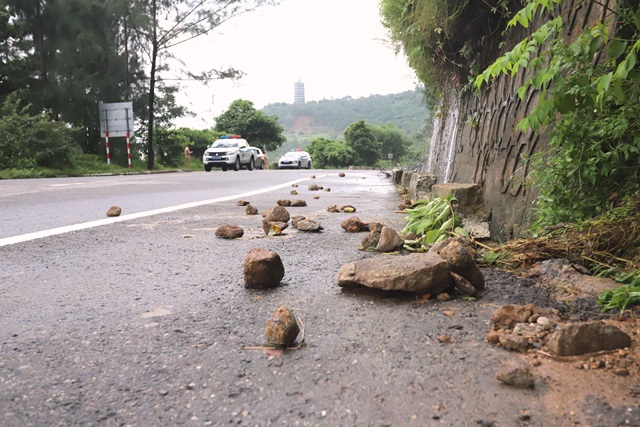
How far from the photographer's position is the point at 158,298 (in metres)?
1.85

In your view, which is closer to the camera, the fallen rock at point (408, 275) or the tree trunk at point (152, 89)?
the fallen rock at point (408, 275)

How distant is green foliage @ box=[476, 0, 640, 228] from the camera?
70.2 inches

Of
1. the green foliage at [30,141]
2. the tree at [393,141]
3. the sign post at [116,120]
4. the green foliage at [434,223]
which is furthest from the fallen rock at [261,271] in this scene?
the tree at [393,141]

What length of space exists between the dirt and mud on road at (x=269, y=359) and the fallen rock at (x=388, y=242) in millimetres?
528

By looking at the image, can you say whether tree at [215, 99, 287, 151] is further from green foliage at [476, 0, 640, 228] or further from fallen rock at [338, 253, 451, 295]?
fallen rock at [338, 253, 451, 295]

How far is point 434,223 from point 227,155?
18.7 m

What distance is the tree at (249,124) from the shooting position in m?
43.3

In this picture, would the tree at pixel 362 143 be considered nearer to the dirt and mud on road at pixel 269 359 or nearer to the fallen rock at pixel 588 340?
the dirt and mud on road at pixel 269 359

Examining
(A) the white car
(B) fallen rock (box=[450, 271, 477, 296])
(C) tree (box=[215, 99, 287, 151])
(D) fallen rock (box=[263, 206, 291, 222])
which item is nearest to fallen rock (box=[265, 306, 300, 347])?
(B) fallen rock (box=[450, 271, 477, 296])

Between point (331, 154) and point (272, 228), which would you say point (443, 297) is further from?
point (331, 154)

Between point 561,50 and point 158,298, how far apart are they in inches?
72.8

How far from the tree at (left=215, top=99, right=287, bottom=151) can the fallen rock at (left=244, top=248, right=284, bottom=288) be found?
42.2 metres

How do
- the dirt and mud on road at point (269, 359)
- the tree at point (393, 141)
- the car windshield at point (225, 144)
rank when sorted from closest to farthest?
1. the dirt and mud on road at point (269, 359)
2. the car windshield at point (225, 144)
3. the tree at point (393, 141)

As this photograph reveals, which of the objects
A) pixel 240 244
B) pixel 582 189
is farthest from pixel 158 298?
pixel 582 189
